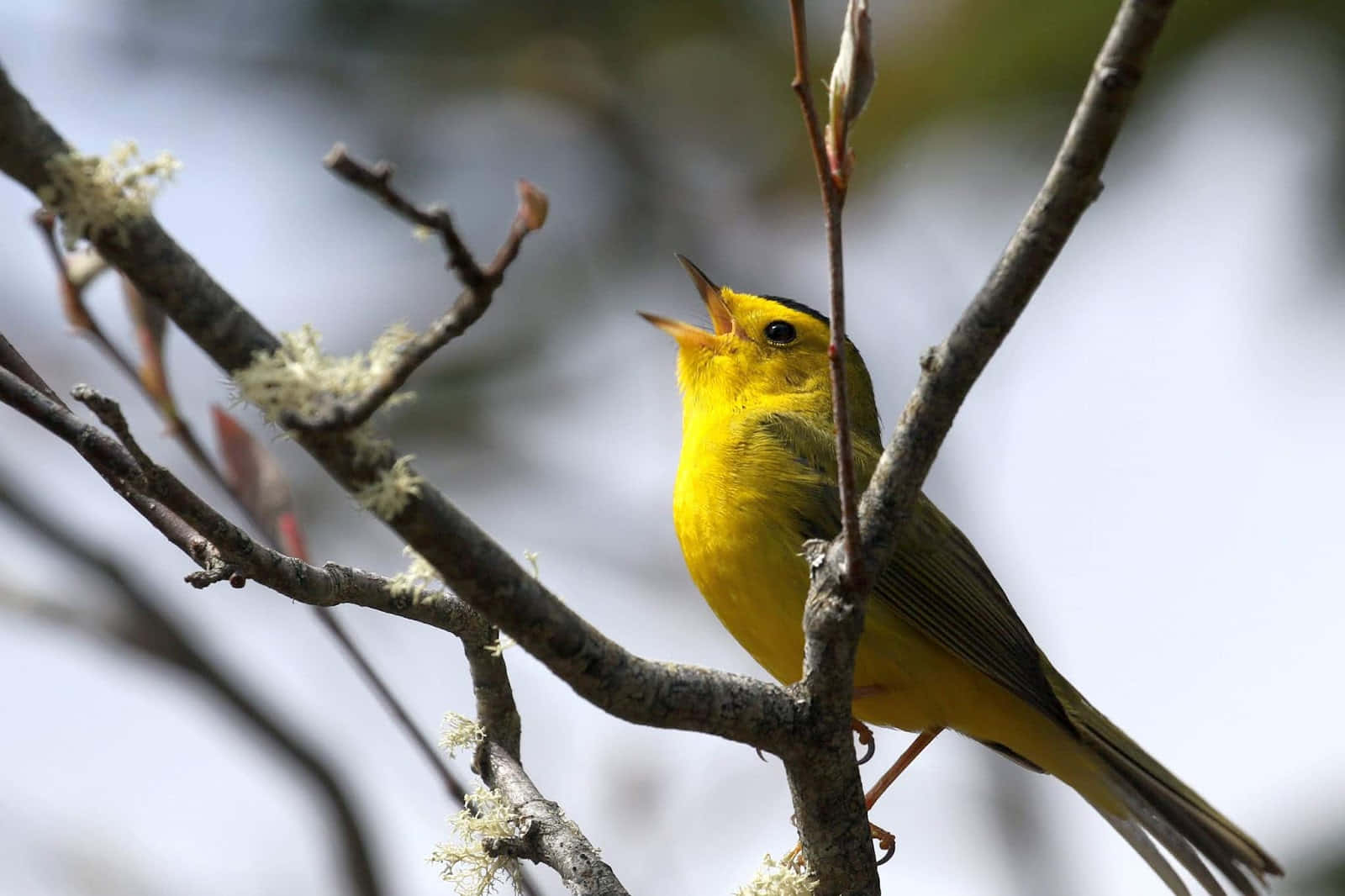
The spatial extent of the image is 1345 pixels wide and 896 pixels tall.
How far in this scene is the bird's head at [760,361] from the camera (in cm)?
490

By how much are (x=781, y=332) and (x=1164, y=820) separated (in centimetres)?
217

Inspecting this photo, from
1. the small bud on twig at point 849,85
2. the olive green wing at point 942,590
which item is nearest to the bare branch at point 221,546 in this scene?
the small bud on twig at point 849,85

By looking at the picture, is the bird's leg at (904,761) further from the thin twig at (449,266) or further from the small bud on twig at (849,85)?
the thin twig at (449,266)

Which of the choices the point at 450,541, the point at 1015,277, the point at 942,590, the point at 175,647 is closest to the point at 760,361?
the point at 942,590

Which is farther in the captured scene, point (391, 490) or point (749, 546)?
point (749, 546)

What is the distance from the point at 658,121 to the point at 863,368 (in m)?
5.48

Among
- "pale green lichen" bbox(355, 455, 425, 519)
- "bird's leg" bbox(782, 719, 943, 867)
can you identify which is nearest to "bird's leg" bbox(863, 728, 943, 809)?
"bird's leg" bbox(782, 719, 943, 867)

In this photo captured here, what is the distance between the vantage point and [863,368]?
5.29 m

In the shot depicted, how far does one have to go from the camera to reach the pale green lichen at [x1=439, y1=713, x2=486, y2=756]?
116 inches

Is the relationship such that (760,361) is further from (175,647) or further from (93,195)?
(93,195)

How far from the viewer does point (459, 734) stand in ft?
9.67

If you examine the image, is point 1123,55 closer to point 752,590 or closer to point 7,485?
point 752,590

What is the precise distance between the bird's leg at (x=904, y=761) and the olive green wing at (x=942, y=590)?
308mm

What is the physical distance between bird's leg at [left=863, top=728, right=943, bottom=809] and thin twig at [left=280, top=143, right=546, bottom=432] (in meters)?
2.67
